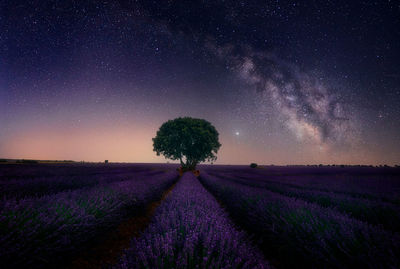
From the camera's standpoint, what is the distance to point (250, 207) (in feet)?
14.8

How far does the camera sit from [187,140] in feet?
84.6

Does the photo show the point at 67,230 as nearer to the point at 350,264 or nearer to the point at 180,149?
the point at 350,264

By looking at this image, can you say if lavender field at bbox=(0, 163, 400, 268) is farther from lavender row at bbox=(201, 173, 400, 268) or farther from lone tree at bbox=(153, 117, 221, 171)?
lone tree at bbox=(153, 117, 221, 171)

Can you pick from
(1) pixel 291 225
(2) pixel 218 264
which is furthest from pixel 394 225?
(2) pixel 218 264

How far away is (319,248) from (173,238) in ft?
5.92

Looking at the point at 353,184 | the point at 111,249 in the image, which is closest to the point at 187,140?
the point at 353,184

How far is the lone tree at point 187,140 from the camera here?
83.9ft

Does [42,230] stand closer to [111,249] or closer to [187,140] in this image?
[111,249]

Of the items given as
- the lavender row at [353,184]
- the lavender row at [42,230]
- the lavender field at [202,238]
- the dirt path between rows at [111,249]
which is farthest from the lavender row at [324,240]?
the lavender row at [353,184]

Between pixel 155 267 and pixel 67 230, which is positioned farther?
pixel 67 230

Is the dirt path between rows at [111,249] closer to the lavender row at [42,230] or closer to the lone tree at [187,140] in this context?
the lavender row at [42,230]

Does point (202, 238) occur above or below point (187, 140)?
below

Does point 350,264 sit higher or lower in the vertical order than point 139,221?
higher

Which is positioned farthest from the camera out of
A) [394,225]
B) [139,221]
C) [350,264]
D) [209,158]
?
[209,158]
